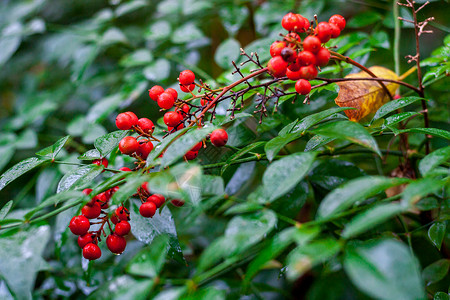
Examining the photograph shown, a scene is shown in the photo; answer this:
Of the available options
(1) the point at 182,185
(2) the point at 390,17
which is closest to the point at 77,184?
(1) the point at 182,185

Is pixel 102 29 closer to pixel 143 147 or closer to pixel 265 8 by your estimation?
pixel 265 8

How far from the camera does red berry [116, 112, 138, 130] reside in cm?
76

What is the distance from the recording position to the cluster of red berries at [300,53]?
69 centimetres

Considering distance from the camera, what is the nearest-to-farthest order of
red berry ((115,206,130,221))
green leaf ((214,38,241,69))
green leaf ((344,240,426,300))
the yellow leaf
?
green leaf ((344,240,426,300)) < red berry ((115,206,130,221)) < the yellow leaf < green leaf ((214,38,241,69))

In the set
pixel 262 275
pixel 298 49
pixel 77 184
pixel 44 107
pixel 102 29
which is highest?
pixel 298 49

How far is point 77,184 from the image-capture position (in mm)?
710

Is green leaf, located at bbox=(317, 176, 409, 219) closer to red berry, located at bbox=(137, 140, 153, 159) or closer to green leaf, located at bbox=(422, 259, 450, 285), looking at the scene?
red berry, located at bbox=(137, 140, 153, 159)

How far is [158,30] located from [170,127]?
0.88m

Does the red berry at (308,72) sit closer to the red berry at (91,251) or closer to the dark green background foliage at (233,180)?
the dark green background foliage at (233,180)

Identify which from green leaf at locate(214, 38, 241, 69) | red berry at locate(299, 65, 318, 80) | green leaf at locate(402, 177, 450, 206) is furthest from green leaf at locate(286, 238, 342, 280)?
green leaf at locate(214, 38, 241, 69)

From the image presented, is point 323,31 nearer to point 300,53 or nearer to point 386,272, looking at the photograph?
point 300,53

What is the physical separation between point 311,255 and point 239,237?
0.37ft

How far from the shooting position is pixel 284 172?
1.88 feet

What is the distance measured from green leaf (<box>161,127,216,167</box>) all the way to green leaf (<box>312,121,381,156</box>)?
0.68 ft
